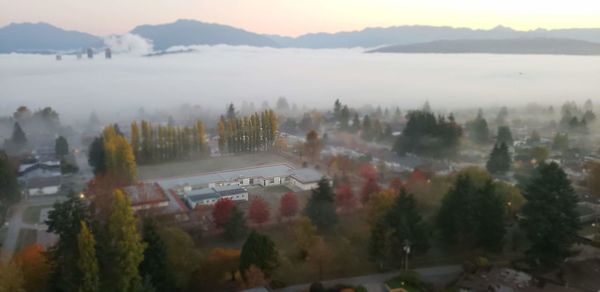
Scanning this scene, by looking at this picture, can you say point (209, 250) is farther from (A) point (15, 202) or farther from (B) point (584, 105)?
(B) point (584, 105)

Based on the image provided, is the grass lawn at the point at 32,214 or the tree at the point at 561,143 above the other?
the tree at the point at 561,143

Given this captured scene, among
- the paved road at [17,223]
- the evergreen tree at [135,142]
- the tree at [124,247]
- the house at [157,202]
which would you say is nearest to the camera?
the tree at [124,247]

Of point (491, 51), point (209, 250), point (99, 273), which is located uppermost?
point (491, 51)

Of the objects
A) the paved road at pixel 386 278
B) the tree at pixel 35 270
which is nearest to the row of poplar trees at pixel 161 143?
the tree at pixel 35 270

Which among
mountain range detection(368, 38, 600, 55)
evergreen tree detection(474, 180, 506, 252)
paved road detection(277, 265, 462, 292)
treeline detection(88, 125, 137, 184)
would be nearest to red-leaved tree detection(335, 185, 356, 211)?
paved road detection(277, 265, 462, 292)

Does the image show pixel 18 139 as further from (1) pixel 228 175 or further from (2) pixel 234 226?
(2) pixel 234 226

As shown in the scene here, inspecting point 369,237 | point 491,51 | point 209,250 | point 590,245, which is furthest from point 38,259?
point 491,51

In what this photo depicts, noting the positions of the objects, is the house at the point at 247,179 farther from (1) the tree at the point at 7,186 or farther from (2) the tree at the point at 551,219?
(2) the tree at the point at 551,219
